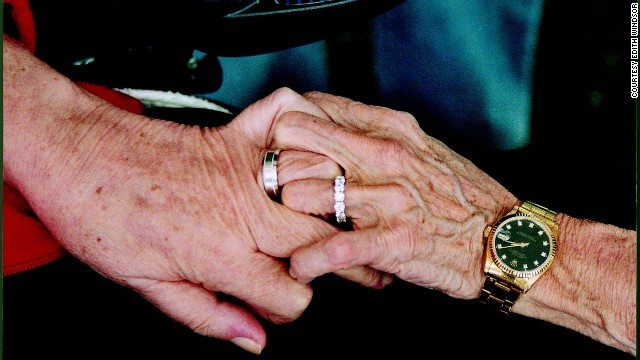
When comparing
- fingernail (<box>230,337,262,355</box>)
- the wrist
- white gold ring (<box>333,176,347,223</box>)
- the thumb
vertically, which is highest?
white gold ring (<box>333,176,347,223</box>)

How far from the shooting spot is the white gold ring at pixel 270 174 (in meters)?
1.02

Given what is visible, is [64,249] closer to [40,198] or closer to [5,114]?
[40,198]

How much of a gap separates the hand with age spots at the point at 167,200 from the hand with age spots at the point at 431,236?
4 centimetres

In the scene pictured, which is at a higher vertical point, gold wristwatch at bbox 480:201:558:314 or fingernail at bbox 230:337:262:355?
gold wristwatch at bbox 480:201:558:314

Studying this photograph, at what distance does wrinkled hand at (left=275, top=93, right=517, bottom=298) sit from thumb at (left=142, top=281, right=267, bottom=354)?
145 millimetres

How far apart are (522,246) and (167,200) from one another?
68 centimetres

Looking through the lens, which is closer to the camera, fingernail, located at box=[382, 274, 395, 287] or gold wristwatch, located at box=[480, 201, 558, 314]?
gold wristwatch, located at box=[480, 201, 558, 314]

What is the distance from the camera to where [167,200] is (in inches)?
38.4

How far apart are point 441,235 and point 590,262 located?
0.29 metres

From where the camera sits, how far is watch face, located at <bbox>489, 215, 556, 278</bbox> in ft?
3.25

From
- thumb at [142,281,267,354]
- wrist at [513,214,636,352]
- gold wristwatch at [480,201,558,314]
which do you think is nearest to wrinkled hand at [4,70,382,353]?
thumb at [142,281,267,354]

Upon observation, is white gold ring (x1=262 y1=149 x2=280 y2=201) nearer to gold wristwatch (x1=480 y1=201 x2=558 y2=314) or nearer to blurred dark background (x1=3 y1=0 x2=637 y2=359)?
blurred dark background (x1=3 y1=0 x2=637 y2=359)

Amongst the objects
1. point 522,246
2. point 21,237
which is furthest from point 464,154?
point 21,237

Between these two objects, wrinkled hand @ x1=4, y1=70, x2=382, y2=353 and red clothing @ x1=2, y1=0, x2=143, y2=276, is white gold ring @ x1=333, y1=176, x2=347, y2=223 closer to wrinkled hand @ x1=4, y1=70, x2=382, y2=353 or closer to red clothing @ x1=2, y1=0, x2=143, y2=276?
wrinkled hand @ x1=4, y1=70, x2=382, y2=353
